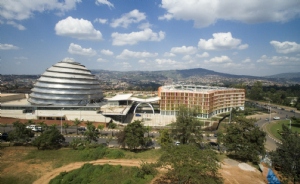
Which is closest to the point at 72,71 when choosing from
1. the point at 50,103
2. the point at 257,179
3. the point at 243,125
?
the point at 50,103

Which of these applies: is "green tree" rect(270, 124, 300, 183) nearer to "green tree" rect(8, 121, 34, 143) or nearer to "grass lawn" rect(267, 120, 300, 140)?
"grass lawn" rect(267, 120, 300, 140)

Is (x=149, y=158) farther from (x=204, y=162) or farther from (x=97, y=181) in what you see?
(x=204, y=162)

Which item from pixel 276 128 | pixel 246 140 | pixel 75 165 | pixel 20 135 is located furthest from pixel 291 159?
pixel 20 135

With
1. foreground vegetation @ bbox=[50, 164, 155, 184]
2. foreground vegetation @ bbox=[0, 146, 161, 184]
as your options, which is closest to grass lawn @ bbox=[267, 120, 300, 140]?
foreground vegetation @ bbox=[0, 146, 161, 184]

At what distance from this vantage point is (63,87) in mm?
64312

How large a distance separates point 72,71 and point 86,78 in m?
5.27

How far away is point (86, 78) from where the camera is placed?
228 feet

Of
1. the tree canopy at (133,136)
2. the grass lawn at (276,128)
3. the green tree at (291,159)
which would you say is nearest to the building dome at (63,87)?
the tree canopy at (133,136)

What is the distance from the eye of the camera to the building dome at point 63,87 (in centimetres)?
6397

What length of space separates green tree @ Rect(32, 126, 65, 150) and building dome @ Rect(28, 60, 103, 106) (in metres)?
27.0

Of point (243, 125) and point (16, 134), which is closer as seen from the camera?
point (243, 125)

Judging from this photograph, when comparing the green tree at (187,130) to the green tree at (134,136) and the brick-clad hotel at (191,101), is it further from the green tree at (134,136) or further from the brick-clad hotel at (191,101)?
the brick-clad hotel at (191,101)

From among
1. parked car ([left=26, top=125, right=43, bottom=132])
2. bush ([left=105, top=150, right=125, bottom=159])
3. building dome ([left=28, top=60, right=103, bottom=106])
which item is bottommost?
bush ([left=105, top=150, right=125, bottom=159])

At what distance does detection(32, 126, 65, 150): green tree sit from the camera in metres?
36.9
